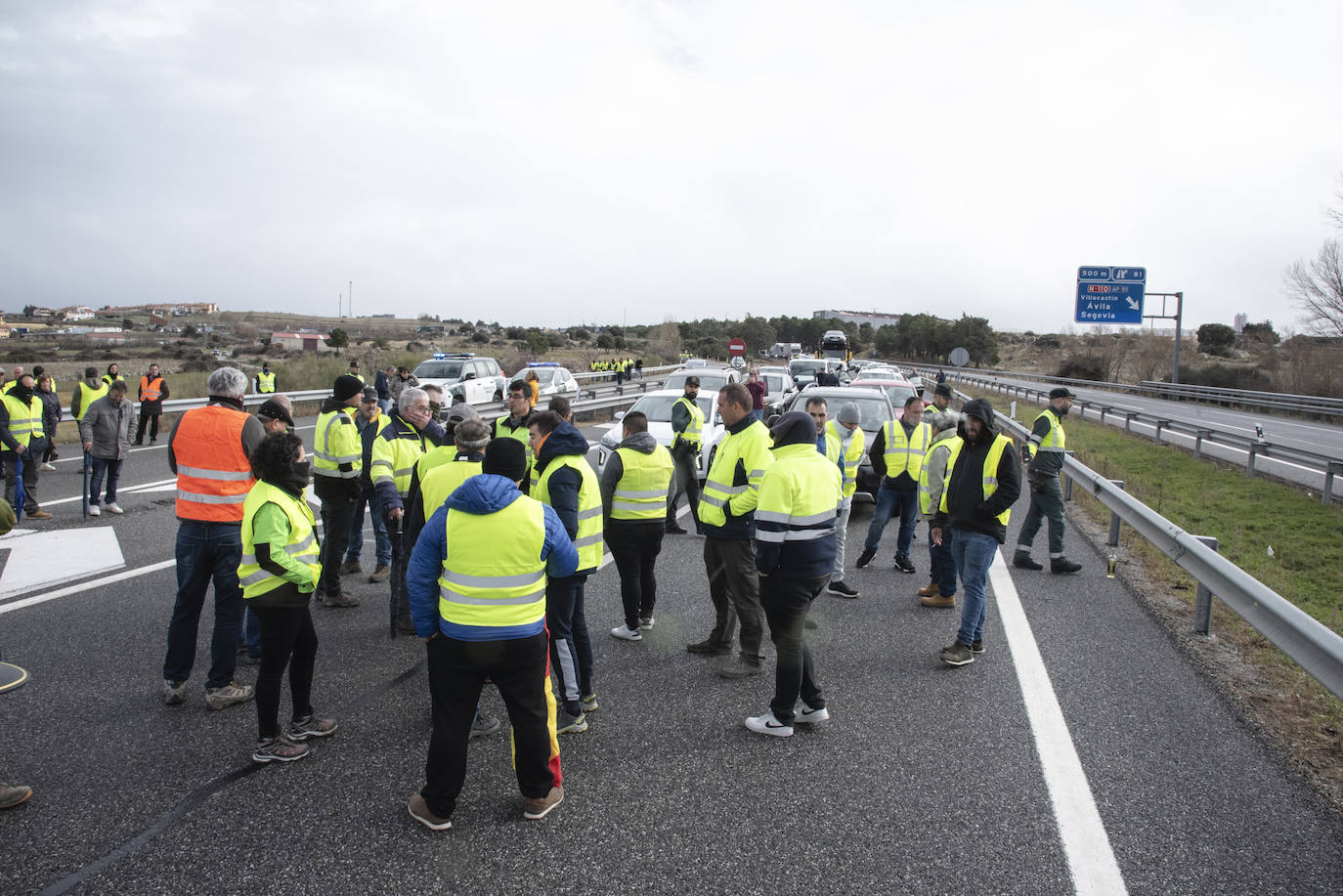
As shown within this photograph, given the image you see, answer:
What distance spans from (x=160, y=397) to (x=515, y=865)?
16.5 m

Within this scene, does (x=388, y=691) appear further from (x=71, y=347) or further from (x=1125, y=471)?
(x=71, y=347)

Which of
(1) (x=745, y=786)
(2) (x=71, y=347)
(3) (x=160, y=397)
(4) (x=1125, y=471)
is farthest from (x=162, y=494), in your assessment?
(2) (x=71, y=347)

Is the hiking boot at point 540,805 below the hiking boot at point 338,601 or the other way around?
below

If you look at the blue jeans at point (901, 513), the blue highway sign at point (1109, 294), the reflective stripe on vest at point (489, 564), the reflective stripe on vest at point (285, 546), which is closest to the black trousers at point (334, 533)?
the reflective stripe on vest at point (285, 546)

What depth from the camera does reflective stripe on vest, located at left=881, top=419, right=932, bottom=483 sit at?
26.5 feet

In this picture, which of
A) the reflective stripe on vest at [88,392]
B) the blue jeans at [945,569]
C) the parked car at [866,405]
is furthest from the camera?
the parked car at [866,405]

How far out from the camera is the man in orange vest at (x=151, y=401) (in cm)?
1563

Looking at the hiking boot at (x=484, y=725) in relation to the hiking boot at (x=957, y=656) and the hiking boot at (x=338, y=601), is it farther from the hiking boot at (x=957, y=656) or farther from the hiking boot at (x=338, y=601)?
the hiking boot at (x=957, y=656)

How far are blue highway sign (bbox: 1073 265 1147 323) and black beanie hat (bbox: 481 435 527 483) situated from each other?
110ft

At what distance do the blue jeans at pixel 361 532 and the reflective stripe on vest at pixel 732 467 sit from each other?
3.45m

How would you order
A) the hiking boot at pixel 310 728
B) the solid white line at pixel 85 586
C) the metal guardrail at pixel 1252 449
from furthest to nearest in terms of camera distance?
the metal guardrail at pixel 1252 449, the solid white line at pixel 85 586, the hiking boot at pixel 310 728

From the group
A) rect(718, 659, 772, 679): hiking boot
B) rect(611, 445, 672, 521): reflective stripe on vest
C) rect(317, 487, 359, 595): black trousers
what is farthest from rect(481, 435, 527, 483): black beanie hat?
rect(317, 487, 359, 595): black trousers

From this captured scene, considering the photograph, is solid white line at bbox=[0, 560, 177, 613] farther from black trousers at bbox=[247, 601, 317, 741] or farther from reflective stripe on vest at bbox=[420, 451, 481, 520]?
reflective stripe on vest at bbox=[420, 451, 481, 520]

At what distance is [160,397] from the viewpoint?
1625 centimetres
